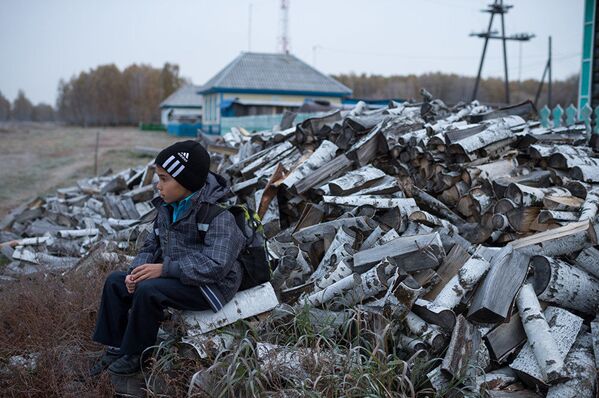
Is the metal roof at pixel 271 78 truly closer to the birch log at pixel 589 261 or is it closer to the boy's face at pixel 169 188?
the boy's face at pixel 169 188

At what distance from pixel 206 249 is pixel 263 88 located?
31.2 metres

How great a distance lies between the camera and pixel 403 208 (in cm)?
464

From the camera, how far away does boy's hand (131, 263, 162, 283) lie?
316cm

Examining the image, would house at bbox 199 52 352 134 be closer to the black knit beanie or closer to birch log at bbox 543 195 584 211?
birch log at bbox 543 195 584 211

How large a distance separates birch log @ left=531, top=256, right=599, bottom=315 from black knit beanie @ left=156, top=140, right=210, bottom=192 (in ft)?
7.56

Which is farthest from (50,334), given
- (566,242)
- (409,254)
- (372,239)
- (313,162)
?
(566,242)

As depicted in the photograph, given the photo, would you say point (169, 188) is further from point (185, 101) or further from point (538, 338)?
point (185, 101)

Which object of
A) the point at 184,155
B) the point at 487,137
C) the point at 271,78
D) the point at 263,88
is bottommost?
the point at 184,155

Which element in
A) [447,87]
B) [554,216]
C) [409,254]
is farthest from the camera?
[447,87]

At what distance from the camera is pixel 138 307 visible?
123 inches

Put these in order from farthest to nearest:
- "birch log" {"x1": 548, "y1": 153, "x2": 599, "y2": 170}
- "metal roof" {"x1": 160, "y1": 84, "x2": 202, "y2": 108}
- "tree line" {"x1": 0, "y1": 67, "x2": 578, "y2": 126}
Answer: "tree line" {"x1": 0, "y1": 67, "x2": 578, "y2": 126}, "metal roof" {"x1": 160, "y1": 84, "x2": 202, "y2": 108}, "birch log" {"x1": 548, "y1": 153, "x2": 599, "y2": 170}

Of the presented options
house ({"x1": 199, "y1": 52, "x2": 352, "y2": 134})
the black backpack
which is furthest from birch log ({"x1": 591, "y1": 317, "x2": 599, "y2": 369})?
house ({"x1": 199, "y1": 52, "x2": 352, "y2": 134})

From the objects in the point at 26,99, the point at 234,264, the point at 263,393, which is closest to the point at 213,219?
the point at 234,264

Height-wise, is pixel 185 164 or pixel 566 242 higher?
pixel 185 164
